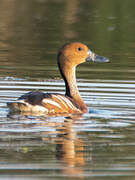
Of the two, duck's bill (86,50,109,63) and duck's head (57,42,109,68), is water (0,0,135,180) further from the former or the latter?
duck's head (57,42,109,68)

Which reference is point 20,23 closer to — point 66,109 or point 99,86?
point 99,86

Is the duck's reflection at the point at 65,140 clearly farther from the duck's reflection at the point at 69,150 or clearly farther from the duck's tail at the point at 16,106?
the duck's tail at the point at 16,106

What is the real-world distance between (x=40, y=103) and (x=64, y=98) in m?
0.57

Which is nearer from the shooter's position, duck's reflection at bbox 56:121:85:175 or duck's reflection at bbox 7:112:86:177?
duck's reflection at bbox 56:121:85:175

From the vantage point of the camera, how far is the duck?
32.2 ft

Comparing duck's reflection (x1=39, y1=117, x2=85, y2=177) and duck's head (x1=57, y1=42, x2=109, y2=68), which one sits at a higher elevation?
duck's head (x1=57, y1=42, x2=109, y2=68)

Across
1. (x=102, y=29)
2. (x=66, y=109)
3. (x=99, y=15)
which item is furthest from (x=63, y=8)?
(x=66, y=109)

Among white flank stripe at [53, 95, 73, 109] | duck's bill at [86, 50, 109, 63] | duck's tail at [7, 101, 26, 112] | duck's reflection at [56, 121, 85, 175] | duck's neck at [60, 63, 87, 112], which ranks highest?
duck's bill at [86, 50, 109, 63]

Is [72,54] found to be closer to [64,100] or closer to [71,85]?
[71,85]

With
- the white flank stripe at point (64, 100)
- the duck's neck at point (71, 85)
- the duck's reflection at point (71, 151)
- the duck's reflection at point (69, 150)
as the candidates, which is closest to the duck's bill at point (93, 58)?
the duck's neck at point (71, 85)

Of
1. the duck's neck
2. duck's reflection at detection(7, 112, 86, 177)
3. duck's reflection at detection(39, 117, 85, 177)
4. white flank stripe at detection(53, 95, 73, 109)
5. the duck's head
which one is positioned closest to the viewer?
duck's reflection at detection(39, 117, 85, 177)

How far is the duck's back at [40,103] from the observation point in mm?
9758

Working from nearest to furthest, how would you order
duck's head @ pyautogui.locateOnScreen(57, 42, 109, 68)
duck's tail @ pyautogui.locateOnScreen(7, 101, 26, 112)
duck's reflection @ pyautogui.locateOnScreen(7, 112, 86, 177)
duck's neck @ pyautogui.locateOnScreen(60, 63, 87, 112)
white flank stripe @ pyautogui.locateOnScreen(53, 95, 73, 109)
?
duck's reflection @ pyautogui.locateOnScreen(7, 112, 86, 177) → duck's tail @ pyautogui.locateOnScreen(7, 101, 26, 112) → white flank stripe @ pyautogui.locateOnScreen(53, 95, 73, 109) → duck's neck @ pyautogui.locateOnScreen(60, 63, 87, 112) → duck's head @ pyautogui.locateOnScreen(57, 42, 109, 68)

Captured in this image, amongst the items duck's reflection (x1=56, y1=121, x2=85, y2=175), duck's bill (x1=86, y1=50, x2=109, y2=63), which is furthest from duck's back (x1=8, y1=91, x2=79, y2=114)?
duck's bill (x1=86, y1=50, x2=109, y2=63)
